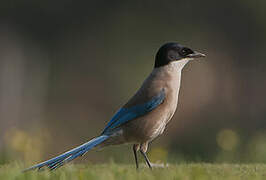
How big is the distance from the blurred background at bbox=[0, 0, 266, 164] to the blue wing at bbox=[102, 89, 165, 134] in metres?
6.17

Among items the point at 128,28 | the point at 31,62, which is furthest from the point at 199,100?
the point at 31,62

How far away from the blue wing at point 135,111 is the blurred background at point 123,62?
20.3 feet

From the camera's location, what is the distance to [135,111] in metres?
7.33

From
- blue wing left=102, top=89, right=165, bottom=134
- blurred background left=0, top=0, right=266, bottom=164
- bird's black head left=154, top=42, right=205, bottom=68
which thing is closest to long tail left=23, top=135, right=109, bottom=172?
blue wing left=102, top=89, right=165, bottom=134

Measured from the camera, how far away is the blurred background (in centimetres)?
1435

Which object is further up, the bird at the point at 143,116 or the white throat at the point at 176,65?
the white throat at the point at 176,65

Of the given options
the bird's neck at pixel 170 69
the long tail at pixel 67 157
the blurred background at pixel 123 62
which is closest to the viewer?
the long tail at pixel 67 157

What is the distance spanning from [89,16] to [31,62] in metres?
1.72

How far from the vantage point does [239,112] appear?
14.7 metres

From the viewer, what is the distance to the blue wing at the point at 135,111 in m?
7.29

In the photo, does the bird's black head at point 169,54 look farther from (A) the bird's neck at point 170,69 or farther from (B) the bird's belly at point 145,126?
(B) the bird's belly at point 145,126

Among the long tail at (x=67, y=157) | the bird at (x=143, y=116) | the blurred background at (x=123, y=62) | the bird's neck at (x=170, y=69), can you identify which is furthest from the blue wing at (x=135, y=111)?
the blurred background at (x=123, y=62)

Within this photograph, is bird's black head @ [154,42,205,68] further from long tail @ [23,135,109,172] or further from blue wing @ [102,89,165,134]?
long tail @ [23,135,109,172]

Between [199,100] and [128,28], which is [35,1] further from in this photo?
[199,100]
